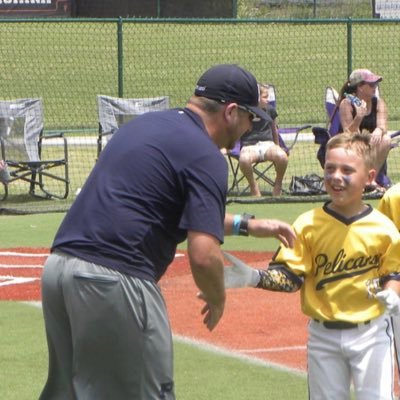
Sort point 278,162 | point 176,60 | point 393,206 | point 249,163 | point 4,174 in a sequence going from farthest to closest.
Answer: point 176,60 → point 278,162 → point 249,163 → point 4,174 → point 393,206

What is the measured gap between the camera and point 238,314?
9.04 metres

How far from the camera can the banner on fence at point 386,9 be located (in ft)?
116

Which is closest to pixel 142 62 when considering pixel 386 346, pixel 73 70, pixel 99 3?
pixel 73 70

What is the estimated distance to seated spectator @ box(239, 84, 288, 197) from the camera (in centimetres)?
1527

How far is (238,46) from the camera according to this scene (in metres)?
31.8

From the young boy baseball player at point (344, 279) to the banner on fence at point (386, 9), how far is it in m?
30.1

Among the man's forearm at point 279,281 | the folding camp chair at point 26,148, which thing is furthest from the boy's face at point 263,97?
the man's forearm at point 279,281

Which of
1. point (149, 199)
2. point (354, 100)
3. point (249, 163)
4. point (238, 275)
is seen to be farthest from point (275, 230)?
point (249, 163)

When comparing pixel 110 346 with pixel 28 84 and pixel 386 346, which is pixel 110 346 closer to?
pixel 386 346

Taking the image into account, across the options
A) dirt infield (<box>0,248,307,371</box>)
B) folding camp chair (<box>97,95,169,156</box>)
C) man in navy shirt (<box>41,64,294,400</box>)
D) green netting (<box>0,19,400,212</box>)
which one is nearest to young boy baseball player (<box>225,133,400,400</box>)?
man in navy shirt (<box>41,64,294,400</box>)

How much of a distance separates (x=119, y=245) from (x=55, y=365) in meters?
0.67

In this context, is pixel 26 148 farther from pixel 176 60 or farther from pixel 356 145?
pixel 176 60

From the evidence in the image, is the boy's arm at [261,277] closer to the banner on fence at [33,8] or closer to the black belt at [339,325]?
the black belt at [339,325]

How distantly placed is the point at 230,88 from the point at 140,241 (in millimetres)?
732
